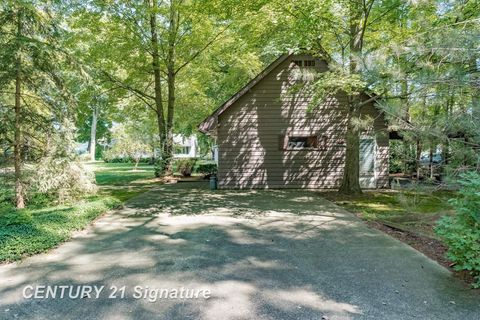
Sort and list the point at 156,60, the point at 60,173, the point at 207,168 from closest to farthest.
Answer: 1. the point at 60,173
2. the point at 156,60
3. the point at 207,168

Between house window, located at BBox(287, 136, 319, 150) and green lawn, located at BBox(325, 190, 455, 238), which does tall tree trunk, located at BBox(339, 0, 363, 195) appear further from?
house window, located at BBox(287, 136, 319, 150)

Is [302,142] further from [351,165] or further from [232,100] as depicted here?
[232,100]

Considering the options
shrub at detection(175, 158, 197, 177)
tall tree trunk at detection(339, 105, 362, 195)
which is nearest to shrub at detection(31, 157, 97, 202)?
tall tree trunk at detection(339, 105, 362, 195)

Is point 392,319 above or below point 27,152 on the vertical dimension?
below

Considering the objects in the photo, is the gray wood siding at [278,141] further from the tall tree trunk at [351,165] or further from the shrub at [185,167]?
the shrub at [185,167]

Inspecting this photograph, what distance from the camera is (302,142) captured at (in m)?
12.9

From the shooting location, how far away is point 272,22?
31.2 ft

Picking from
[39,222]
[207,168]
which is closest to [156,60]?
[207,168]

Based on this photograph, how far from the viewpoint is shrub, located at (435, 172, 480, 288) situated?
11.9 feet

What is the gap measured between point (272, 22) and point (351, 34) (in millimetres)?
2782

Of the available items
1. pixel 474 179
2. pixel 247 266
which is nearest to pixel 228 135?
pixel 247 266

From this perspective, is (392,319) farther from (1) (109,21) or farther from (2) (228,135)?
(1) (109,21)

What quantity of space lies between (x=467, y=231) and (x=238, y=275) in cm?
281

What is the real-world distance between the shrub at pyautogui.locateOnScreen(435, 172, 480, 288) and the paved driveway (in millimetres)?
301
